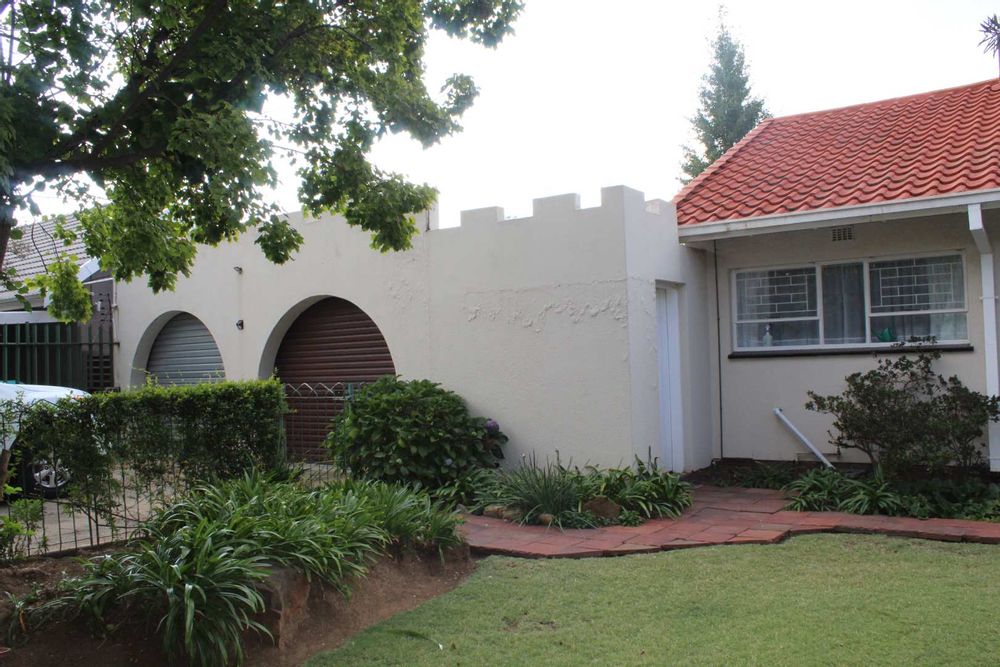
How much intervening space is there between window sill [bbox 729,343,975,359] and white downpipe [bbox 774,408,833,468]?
670 mm

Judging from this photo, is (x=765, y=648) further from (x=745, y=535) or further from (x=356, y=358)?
(x=356, y=358)

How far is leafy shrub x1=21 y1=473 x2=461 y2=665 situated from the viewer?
4.77 m

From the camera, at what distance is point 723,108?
30125 millimetres

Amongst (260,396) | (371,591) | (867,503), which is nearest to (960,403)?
(867,503)

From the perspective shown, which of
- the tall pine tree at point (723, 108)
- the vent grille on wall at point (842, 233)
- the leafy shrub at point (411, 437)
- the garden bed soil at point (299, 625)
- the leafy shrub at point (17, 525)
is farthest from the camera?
the tall pine tree at point (723, 108)

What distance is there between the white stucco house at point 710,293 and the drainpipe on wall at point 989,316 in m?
0.02

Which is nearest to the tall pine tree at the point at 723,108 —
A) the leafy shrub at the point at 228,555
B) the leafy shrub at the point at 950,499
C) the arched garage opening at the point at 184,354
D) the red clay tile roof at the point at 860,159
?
the red clay tile roof at the point at 860,159

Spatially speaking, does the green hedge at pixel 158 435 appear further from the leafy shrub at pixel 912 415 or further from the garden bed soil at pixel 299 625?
the leafy shrub at pixel 912 415

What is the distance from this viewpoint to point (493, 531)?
307 inches

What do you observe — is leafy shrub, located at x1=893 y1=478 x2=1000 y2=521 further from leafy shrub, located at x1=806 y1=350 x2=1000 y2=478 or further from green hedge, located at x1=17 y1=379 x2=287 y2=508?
green hedge, located at x1=17 y1=379 x2=287 y2=508

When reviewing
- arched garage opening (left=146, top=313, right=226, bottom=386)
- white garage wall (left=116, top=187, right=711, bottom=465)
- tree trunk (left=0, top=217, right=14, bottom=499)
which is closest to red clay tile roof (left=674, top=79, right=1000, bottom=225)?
white garage wall (left=116, top=187, right=711, bottom=465)

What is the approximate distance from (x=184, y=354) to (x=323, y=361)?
127 inches

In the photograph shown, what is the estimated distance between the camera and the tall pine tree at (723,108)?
3002cm

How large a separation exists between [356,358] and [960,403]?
7654 millimetres
